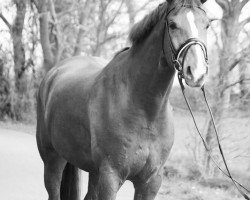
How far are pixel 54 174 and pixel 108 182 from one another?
161 cm

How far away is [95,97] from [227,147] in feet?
21.5

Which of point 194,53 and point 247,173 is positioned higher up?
point 194,53

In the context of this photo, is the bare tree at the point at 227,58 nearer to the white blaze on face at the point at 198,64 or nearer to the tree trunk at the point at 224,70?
the tree trunk at the point at 224,70

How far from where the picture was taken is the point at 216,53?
10.5 m

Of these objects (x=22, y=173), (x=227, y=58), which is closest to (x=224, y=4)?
(x=227, y=58)

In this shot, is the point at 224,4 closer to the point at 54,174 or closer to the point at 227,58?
the point at 227,58

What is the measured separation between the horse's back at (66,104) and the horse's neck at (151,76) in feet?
1.86

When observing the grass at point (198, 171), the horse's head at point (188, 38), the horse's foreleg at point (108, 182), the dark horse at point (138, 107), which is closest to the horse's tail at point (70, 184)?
the dark horse at point (138, 107)

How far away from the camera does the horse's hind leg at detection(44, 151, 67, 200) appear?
5.38m

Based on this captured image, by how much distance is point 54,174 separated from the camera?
5379 mm

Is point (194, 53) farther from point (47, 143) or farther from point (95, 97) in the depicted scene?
point (47, 143)

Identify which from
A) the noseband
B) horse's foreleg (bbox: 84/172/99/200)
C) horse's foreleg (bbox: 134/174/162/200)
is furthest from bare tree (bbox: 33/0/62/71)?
the noseband

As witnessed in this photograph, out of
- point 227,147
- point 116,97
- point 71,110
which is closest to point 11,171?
point 227,147

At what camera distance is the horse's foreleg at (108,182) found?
153 inches
